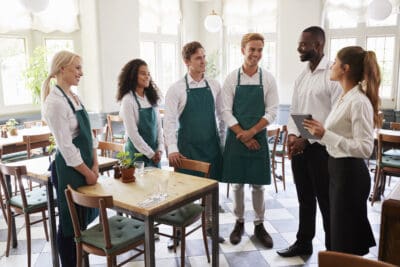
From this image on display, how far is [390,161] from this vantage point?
4.08 meters

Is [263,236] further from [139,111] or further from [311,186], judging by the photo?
[139,111]

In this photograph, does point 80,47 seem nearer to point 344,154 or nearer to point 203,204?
point 203,204

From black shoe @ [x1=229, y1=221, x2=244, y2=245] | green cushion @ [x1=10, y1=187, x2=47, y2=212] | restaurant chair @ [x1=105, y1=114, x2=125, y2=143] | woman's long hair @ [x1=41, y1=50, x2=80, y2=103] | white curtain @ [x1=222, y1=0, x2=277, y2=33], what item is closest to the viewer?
woman's long hair @ [x1=41, y1=50, x2=80, y2=103]

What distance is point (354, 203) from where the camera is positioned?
207 centimetres

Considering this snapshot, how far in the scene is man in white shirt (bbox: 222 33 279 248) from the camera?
3014mm

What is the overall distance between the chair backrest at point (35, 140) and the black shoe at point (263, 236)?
8.21 ft

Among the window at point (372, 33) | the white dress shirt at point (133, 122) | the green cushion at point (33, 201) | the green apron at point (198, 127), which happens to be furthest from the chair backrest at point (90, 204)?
the window at point (372, 33)

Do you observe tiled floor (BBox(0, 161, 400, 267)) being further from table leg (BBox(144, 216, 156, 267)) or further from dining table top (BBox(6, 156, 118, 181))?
table leg (BBox(144, 216, 156, 267))

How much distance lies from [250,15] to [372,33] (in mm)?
2230

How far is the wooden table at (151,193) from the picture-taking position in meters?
2.01

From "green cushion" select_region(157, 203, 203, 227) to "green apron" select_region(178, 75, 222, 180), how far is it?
1.46ft

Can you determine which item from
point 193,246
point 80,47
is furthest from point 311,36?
point 80,47

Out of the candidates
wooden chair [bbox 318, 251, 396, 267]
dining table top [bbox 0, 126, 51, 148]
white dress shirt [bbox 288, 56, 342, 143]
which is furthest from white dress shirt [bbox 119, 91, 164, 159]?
wooden chair [bbox 318, 251, 396, 267]

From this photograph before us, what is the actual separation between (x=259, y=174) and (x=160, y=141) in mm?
900
